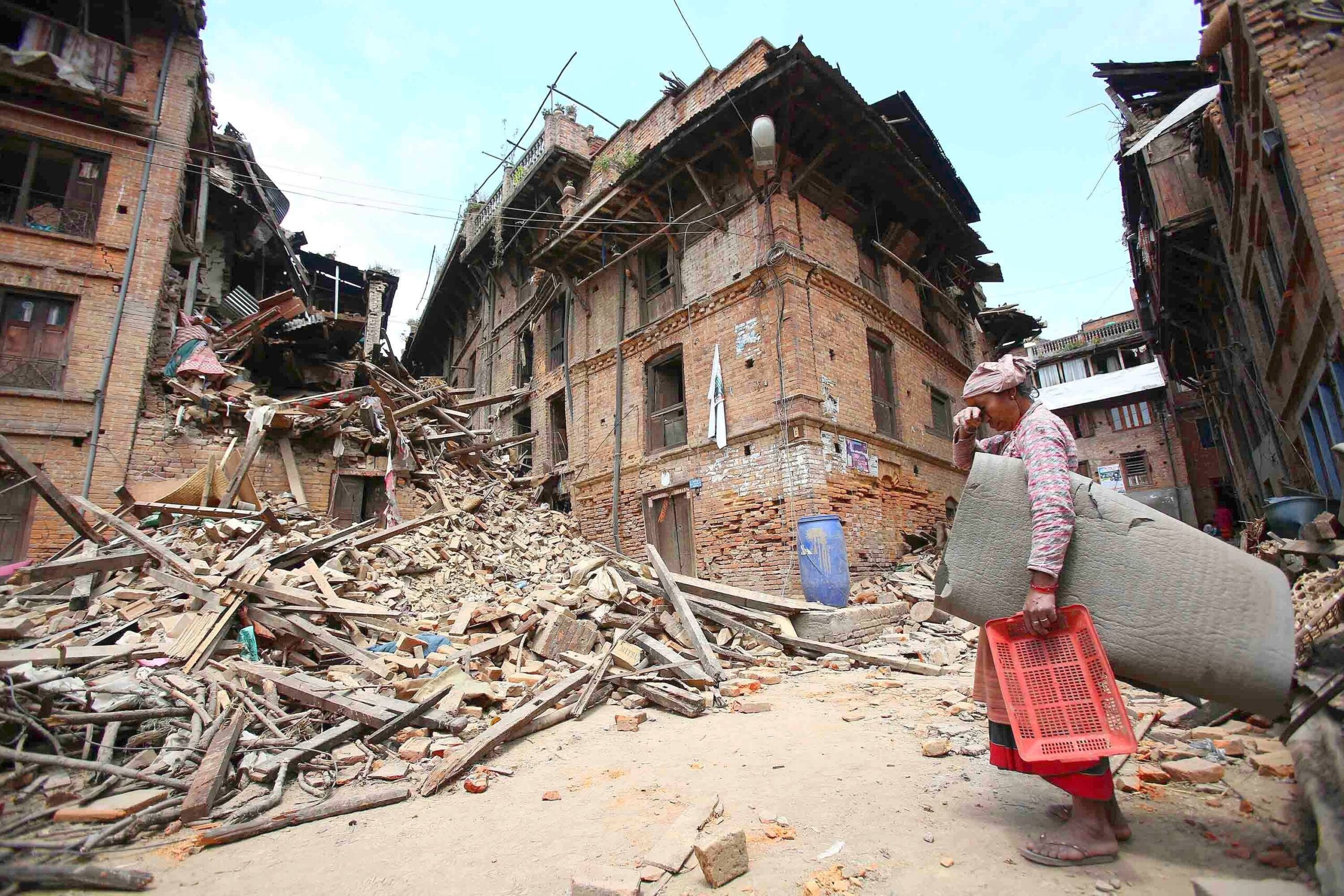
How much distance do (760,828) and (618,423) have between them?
36.2 feet

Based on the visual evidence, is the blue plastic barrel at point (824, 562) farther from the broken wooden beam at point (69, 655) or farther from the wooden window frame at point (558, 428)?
the wooden window frame at point (558, 428)

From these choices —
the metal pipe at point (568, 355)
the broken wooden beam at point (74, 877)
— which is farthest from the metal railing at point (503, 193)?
the broken wooden beam at point (74, 877)

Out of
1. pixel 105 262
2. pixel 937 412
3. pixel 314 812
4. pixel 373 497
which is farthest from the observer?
pixel 937 412

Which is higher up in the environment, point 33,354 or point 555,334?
point 555,334

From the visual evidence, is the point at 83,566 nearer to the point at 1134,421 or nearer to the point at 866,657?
the point at 866,657

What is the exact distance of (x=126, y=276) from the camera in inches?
449

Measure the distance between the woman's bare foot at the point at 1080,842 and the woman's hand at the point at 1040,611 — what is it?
624mm

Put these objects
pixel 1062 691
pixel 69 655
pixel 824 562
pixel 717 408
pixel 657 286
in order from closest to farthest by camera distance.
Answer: pixel 1062 691, pixel 69 655, pixel 824 562, pixel 717 408, pixel 657 286

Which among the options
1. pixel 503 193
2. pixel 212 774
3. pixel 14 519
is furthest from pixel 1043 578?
pixel 503 193

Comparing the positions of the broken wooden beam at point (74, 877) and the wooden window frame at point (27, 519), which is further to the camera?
the wooden window frame at point (27, 519)

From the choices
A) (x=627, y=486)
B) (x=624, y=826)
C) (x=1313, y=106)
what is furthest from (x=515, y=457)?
(x=1313, y=106)

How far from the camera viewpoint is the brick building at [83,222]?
400 inches

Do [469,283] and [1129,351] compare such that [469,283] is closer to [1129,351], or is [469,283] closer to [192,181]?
[192,181]

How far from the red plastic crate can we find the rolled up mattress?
0.07 metres
